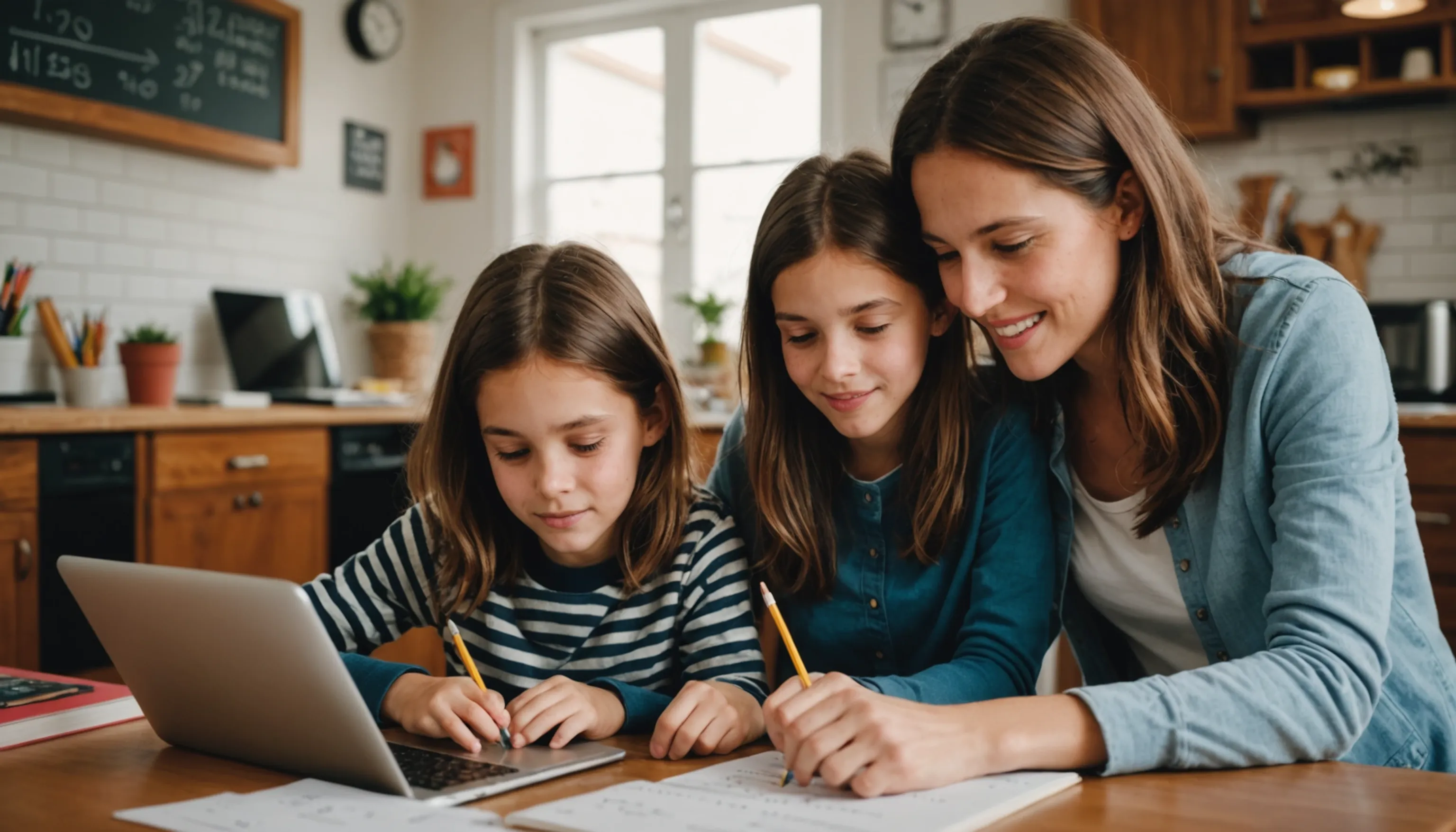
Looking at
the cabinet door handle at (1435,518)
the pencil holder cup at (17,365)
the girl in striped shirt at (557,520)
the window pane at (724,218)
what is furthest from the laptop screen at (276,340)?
the cabinet door handle at (1435,518)

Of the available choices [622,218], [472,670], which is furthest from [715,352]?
[472,670]

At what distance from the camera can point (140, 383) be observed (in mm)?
3293

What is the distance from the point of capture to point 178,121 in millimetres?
3736

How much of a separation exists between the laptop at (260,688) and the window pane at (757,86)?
357 centimetres

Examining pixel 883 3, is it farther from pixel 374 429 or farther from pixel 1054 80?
pixel 1054 80

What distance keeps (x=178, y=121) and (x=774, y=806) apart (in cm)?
356

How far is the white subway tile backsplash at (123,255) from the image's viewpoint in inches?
142

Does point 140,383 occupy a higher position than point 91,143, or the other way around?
point 91,143

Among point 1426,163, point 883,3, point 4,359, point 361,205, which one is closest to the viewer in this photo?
point 4,359

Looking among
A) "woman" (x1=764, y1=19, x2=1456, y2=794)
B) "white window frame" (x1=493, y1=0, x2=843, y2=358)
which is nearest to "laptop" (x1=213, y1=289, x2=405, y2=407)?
"white window frame" (x1=493, y1=0, x2=843, y2=358)

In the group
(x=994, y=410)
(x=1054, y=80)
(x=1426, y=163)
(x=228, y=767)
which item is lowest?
(x=228, y=767)

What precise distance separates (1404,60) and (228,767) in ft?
11.3

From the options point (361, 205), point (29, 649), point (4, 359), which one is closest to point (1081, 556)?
point (29, 649)

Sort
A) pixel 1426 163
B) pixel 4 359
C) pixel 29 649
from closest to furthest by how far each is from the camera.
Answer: pixel 29 649, pixel 4 359, pixel 1426 163
